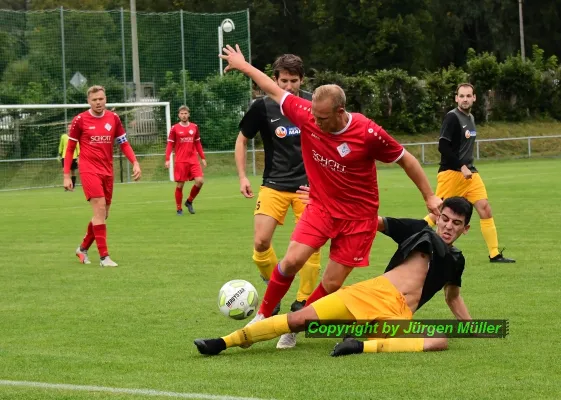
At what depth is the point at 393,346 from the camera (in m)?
6.88

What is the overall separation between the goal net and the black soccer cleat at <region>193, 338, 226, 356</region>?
84.6 ft

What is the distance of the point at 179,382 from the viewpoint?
6098 millimetres

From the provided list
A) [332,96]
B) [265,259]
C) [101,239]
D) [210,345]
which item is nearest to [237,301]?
[210,345]

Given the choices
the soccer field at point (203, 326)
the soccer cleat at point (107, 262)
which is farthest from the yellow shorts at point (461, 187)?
the soccer cleat at point (107, 262)

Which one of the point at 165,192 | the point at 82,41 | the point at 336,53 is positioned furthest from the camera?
the point at 336,53

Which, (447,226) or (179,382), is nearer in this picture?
(179,382)

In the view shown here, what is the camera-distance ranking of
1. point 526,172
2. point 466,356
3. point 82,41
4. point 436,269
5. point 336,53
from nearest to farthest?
point 466,356 < point 436,269 < point 526,172 < point 82,41 < point 336,53

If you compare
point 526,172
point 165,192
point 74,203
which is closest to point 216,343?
point 74,203

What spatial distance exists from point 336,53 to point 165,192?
117 ft

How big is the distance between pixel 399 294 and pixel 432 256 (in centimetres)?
36

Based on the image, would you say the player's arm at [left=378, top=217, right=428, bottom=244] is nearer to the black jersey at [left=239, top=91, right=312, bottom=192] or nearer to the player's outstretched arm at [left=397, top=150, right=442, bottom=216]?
the player's outstretched arm at [left=397, top=150, right=442, bottom=216]

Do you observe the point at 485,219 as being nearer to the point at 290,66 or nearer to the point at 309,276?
the point at 309,276

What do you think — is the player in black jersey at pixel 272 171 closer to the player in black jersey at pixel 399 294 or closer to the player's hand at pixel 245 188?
the player's hand at pixel 245 188

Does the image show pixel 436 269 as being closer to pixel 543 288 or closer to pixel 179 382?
pixel 179 382
